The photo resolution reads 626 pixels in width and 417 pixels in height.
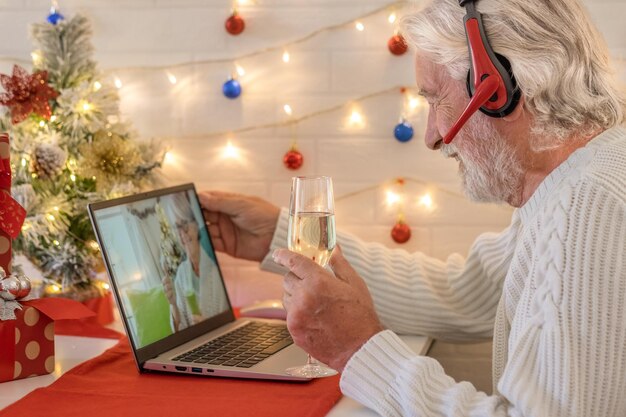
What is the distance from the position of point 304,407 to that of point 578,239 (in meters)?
0.41

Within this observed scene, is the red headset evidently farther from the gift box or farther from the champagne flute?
the gift box

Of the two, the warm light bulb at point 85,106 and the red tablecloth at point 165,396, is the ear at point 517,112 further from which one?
the warm light bulb at point 85,106

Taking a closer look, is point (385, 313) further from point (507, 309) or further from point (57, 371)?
point (57, 371)

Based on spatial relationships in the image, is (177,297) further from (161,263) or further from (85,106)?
(85,106)

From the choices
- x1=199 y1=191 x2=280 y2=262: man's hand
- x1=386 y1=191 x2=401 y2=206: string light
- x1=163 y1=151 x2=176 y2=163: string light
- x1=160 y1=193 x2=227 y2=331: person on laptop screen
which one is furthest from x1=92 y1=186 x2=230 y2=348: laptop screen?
x1=386 y1=191 x2=401 y2=206: string light

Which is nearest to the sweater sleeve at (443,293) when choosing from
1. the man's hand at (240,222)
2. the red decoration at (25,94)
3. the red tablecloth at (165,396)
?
the man's hand at (240,222)

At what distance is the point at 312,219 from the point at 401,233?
67 centimetres

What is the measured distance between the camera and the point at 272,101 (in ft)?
6.47

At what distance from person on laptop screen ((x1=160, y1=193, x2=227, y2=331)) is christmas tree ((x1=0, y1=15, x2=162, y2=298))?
0.48ft

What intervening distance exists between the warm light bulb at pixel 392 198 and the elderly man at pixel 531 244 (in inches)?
20.4

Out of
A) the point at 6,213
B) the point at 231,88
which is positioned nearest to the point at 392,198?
the point at 231,88

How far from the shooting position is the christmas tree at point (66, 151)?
5.40 feet

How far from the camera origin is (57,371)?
139cm

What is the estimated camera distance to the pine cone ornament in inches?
64.8
